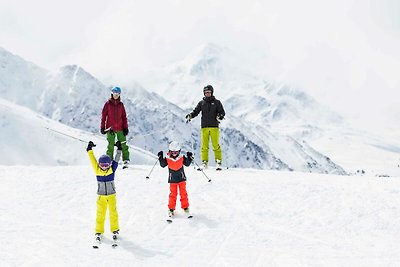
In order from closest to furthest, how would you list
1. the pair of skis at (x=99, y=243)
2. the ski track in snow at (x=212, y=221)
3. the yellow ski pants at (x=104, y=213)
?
the ski track in snow at (x=212, y=221) → the pair of skis at (x=99, y=243) → the yellow ski pants at (x=104, y=213)

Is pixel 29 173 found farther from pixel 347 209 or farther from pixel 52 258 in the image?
pixel 347 209

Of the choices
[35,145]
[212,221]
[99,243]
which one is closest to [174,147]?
[212,221]

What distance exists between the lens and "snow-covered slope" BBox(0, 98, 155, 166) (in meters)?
142

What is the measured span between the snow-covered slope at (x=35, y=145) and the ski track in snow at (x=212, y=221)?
11542 centimetres

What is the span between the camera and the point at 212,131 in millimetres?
18938

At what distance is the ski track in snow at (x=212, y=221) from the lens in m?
12.0

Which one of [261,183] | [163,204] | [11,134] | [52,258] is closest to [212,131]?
[261,183]

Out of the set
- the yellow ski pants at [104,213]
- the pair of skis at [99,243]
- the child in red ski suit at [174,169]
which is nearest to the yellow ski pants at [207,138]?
the child in red ski suit at [174,169]

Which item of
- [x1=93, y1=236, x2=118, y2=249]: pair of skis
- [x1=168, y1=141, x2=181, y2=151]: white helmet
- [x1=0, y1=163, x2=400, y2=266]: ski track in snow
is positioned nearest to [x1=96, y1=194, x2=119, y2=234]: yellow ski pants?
[x1=93, y1=236, x2=118, y2=249]: pair of skis

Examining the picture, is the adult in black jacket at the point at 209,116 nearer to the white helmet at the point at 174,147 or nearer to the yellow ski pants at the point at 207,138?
the yellow ski pants at the point at 207,138

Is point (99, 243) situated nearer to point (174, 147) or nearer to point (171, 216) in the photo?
point (171, 216)

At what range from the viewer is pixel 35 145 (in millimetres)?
151500

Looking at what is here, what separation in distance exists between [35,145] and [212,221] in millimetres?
145425

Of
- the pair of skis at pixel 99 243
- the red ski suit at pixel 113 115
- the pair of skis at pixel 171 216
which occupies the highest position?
the red ski suit at pixel 113 115
